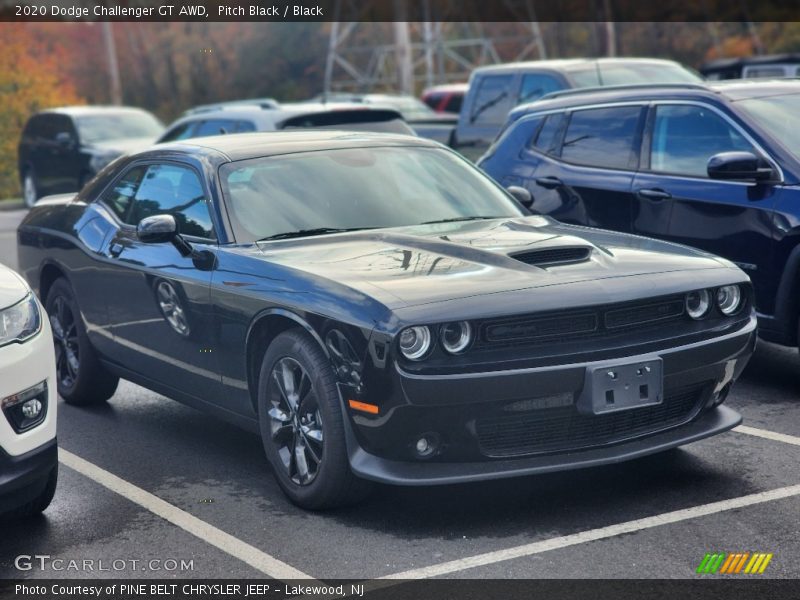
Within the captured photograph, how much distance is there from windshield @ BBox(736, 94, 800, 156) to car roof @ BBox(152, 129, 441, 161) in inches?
76.9

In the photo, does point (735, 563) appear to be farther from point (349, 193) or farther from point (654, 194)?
point (654, 194)

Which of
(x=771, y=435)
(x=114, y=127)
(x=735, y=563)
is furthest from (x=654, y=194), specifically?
(x=114, y=127)

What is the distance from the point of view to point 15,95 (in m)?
32.1

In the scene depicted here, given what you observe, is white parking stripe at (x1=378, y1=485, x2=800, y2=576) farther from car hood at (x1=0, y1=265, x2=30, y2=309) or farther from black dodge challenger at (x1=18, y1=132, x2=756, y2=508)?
car hood at (x1=0, y1=265, x2=30, y2=309)

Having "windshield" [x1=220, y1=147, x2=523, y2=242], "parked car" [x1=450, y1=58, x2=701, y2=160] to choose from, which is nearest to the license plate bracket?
"windshield" [x1=220, y1=147, x2=523, y2=242]

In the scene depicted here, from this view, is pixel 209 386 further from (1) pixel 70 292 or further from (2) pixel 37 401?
(1) pixel 70 292

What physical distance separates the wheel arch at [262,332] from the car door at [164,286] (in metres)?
0.30

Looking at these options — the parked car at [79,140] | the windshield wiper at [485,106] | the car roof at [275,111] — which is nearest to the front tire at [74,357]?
the car roof at [275,111]

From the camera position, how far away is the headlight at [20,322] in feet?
16.5

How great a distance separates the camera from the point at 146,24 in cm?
7156

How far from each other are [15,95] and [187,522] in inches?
1131

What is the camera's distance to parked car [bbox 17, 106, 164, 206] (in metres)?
21.7

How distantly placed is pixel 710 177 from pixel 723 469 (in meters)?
2.34

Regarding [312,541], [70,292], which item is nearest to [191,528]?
[312,541]
